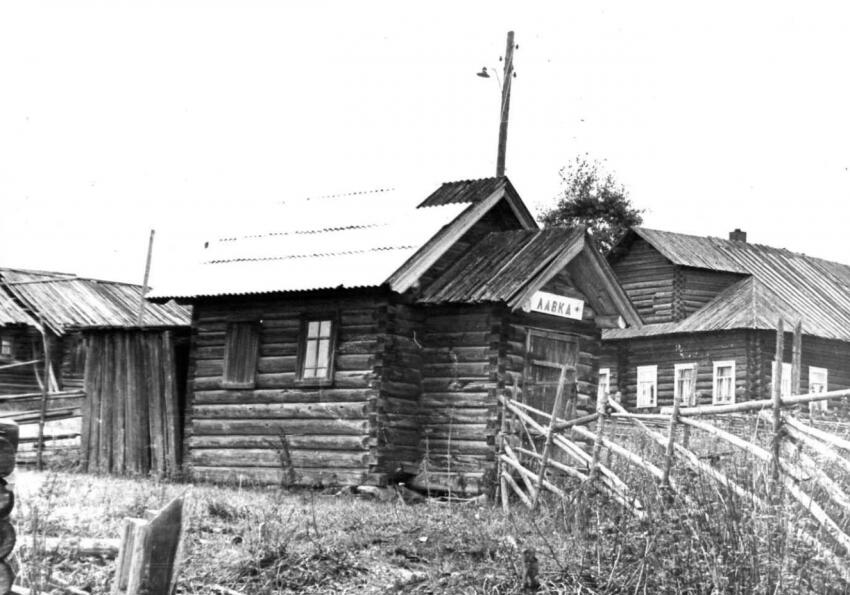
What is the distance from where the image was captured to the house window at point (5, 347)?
121ft

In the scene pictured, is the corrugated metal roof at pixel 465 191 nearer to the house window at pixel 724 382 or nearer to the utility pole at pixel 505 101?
the utility pole at pixel 505 101

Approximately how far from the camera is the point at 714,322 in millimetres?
34938

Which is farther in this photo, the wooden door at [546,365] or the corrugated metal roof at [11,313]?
the corrugated metal roof at [11,313]

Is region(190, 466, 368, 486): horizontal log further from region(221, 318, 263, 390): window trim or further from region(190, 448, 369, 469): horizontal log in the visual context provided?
region(221, 318, 263, 390): window trim

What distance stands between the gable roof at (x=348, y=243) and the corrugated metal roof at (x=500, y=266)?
0.50m

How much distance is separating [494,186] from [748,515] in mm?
12725

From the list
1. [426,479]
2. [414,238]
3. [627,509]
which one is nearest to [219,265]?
[414,238]

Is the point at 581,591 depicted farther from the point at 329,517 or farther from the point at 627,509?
the point at 329,517

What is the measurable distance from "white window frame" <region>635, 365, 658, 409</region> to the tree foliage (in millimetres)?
13656

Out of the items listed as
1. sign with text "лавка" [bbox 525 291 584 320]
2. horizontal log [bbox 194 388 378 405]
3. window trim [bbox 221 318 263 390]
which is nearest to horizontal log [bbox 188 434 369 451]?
horizontal log [bbox 194 388 378 405]

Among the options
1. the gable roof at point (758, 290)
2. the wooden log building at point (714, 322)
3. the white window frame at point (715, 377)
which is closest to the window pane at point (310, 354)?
the wooden log building at point (714, 322)

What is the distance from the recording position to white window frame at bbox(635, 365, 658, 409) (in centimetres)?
3669

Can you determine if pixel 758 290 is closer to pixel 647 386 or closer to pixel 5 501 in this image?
pixel 647 386

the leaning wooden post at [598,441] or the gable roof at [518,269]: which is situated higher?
the gable roof at [518,269]
